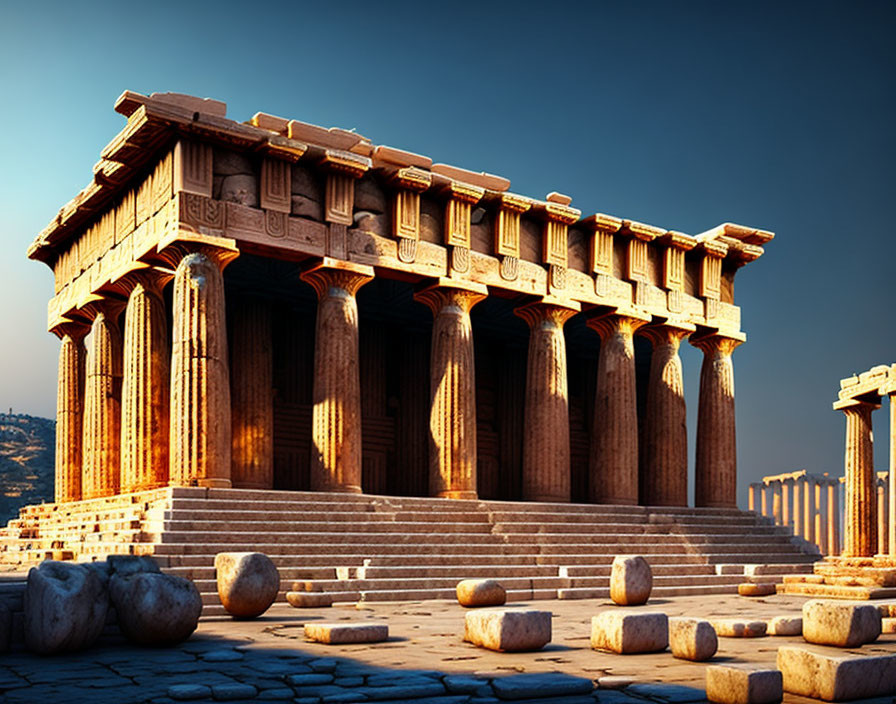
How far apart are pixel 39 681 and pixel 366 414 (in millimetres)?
19127

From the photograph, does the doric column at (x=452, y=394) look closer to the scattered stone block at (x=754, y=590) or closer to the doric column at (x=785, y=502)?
the scattered stone block at (x=754, y=590)

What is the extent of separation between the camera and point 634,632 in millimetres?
9477

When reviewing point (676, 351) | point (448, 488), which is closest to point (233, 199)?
point (448, 488)

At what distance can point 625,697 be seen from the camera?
7254 millimetres

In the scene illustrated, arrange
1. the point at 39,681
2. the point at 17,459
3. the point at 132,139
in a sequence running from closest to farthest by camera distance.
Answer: the point at 39,681 → the point at 132,139 → the point at 17,459

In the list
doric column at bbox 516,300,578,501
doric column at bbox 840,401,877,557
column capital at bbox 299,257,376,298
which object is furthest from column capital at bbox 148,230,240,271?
doric column at bbox 840,401,877,557

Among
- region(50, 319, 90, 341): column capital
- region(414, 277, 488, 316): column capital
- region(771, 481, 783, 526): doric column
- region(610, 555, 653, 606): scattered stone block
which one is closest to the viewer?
region(610, 555, 653, 606): scattered stone block

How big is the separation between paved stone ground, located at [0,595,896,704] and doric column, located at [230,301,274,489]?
1072 centimetres

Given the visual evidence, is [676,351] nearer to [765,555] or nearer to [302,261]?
[765,555]

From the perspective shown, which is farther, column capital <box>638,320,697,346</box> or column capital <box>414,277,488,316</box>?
column capital <box>638,320,697,346</box>

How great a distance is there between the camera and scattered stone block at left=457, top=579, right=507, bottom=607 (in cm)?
1402

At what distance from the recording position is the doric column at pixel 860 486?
2584 centimetres

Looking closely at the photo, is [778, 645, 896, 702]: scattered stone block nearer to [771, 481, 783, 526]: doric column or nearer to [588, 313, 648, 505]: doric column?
[588, 313, 648, 505]: doric column

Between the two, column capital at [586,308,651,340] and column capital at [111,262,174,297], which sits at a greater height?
column capital at [111,262,174,297]
